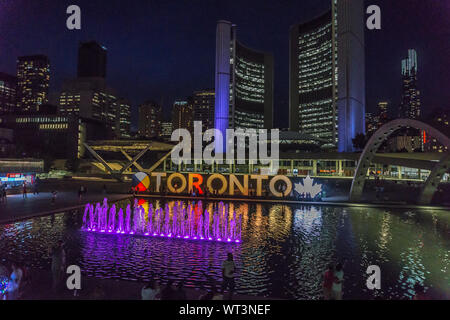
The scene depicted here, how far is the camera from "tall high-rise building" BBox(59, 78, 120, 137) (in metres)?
179

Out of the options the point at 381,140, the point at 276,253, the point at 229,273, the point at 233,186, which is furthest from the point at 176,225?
the point at 381,140

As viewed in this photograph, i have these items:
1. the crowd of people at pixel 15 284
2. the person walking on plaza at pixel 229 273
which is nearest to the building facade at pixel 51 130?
the crowd of people at pixel 15 284

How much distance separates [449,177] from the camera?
5962cm

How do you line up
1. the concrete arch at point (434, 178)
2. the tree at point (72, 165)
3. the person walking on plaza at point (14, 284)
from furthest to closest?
1. the tree at point (72, 165)
2. the concrete arch at point (434, 178)
3. the person walking on plaza at point (14, 284)

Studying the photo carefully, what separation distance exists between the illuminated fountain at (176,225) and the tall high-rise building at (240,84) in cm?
9941

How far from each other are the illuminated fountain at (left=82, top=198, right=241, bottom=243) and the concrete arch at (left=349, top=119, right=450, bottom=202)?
14.2m

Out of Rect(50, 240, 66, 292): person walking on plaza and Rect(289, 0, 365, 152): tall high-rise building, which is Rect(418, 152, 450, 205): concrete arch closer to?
Rect(50, 240, 66, 292): person walking on plaza

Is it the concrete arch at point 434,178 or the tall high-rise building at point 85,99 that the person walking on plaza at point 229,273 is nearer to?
the concrete arch at point 434,178

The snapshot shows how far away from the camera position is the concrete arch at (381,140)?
23.1 m

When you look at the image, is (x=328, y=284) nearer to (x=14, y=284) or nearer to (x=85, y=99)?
(x=14, y=284)

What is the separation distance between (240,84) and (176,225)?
414 ft

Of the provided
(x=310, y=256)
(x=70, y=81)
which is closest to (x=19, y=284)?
(x=310, y=256)
